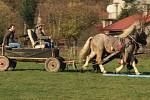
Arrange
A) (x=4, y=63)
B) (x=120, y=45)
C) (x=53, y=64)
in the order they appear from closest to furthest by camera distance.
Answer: (x=120, y=45), (x=53, y=64), (x=4, y=63)

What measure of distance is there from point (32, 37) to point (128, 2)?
48.4m

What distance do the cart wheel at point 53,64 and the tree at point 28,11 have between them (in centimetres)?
4457

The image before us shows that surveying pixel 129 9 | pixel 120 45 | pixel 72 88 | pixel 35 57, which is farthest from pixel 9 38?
pixel 129 9

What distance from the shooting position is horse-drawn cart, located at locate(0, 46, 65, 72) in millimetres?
17859

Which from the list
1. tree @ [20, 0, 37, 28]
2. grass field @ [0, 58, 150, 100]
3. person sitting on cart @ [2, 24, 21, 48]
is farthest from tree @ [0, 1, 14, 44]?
grass field @ [0, 58, 150, 100]

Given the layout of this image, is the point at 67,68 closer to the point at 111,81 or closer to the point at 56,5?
the point at 111,81

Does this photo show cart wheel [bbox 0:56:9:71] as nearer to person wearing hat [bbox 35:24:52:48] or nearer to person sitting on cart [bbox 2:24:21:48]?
person sitting on cart [bbox 2:24:21:48]

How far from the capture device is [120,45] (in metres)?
16.8

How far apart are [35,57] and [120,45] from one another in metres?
3.19

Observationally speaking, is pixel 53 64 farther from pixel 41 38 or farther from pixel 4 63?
pixel 4 63

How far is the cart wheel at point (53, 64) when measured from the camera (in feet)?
58.4

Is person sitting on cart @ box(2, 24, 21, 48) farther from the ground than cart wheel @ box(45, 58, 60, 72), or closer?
farther from the ground

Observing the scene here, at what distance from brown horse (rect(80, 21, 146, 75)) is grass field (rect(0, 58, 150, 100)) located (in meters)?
1.42

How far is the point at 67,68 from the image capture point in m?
19.4
